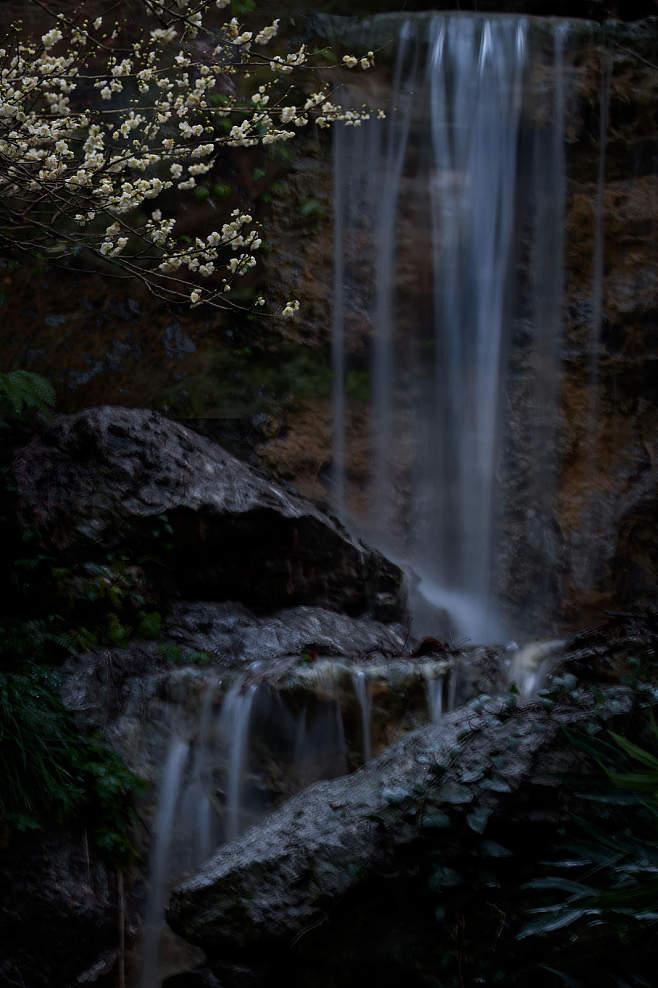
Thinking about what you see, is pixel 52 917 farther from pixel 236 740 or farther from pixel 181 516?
pixel 181 516

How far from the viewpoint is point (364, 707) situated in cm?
464

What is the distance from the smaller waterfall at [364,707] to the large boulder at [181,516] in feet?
4.50

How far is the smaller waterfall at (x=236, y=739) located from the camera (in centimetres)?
446

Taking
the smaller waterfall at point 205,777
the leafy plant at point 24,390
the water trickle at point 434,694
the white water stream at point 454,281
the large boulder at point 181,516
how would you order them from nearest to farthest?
the smaller waterfall at point 205,777
the water trickle at point 434,694
the leafy plant at point 24,390
the large boulder at point 181,516
the white water stream at point 454,281

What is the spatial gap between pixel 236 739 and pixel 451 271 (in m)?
4.59

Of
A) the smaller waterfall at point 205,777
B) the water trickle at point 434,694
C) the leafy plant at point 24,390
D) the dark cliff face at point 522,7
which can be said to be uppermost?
the dark cliff face at point 522,7

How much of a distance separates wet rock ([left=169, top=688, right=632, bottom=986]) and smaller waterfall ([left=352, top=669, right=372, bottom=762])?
1.26 meters

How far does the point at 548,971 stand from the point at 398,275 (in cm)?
595

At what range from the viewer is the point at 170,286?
25.1 feet

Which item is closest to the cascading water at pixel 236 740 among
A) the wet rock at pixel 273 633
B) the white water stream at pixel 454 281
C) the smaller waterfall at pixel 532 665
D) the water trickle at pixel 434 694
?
the wet rock at pixel 273 633

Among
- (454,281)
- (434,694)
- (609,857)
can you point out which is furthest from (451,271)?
(609,857)

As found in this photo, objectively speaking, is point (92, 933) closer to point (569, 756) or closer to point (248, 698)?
point (248, 698)

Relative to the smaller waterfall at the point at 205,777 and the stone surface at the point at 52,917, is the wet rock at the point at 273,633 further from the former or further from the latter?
the stone surface at the point at 52,917

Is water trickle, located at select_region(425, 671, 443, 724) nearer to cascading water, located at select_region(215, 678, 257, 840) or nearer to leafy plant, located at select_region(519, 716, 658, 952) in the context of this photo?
cascading water, located at select_region(215, 678, 257, 840)
